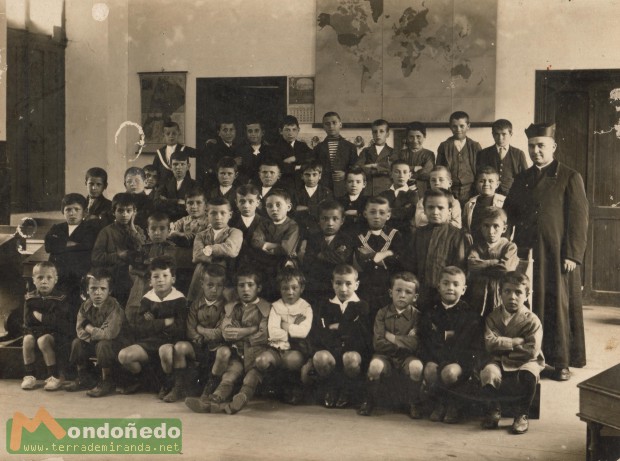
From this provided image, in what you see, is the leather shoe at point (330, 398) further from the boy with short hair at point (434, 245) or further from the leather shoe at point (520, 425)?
the leather shoe at point (520, 425)

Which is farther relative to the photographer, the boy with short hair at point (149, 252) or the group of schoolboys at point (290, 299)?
the boy with short hair at point (149, 252)

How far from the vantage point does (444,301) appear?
2.38m

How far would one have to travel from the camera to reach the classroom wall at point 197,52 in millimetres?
3578

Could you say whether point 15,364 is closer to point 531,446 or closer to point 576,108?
point 531,446

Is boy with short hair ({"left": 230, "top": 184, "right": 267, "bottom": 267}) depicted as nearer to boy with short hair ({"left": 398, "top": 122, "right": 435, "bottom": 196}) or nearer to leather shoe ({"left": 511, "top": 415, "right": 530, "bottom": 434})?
boy with short hair ({"left": 398, "top": 122, "right": 435, "bottom": 196})

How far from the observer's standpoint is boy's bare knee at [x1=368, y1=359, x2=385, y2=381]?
236 centimetres

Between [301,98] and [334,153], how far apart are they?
0.70m

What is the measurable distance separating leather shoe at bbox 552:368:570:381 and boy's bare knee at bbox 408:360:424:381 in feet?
2.07

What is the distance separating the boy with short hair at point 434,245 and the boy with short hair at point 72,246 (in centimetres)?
130

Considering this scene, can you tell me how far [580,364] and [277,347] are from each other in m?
1.21

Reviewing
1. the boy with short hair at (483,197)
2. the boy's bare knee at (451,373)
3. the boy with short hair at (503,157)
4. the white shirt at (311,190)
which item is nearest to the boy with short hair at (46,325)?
the white shirt at (311,190)

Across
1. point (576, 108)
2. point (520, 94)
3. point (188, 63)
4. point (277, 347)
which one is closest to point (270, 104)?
point (188, 63)

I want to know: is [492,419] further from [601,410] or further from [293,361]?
[293,361]

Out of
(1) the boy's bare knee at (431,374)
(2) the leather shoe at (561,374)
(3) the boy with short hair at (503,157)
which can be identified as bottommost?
(2) the leather shoe at (561,374)
